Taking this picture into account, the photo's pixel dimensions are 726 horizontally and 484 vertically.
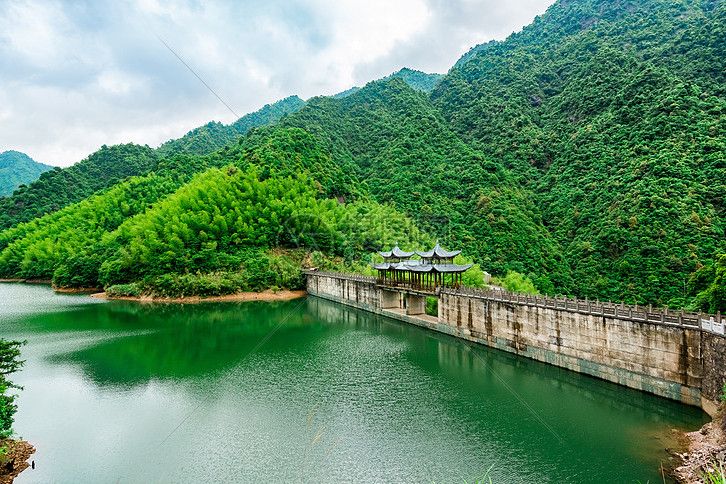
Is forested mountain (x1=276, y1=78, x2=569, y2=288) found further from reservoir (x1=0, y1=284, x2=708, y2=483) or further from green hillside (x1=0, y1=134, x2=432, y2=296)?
reservoir (x1=0, y1=284, x2=708, y2=483)

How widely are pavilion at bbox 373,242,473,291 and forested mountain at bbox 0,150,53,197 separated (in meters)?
160

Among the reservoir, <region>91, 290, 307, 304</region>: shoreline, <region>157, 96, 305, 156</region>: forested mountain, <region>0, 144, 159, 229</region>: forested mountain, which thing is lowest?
the reservoir

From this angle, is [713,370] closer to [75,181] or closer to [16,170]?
[75,181]

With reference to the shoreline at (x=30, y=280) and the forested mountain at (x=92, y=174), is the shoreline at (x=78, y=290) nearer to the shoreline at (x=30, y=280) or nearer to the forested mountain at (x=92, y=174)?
the shoreline at (x=30, y=280)

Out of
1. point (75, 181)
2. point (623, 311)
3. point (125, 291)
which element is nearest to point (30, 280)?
point (125, 291)

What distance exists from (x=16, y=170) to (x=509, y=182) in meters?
180

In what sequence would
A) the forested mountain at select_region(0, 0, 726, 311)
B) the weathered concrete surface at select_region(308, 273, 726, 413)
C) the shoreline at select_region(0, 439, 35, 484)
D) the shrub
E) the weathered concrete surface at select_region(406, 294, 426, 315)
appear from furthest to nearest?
the shrub, the forested mountain at select_region(0, 0, 726, 311), the weathered concrete surface at select_region(406, 294, 426, 315), the weathered concrete surface at select_region(308, 273, 726, 413), the shoreline at select_region(0, 439, 35, 484)

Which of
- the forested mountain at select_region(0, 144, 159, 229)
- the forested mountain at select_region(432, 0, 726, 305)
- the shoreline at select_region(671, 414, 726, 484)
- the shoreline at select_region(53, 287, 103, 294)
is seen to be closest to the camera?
the shoreline at select_region(671, 414, 726, 484)

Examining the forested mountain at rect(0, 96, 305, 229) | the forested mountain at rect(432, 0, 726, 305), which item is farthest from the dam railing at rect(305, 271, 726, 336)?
the forested mountain at rect(0, 96, 305, 229)

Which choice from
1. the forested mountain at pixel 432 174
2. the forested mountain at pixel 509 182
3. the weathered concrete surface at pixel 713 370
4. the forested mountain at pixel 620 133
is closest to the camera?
→ the weathered concrete surface at pixel 713 370

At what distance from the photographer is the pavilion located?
30817 mm

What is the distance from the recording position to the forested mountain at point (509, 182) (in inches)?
1544

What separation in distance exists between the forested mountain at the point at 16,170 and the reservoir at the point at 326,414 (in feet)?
530

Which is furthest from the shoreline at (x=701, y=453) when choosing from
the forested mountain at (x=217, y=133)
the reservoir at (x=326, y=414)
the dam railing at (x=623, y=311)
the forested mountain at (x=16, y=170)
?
the forested mountain at (x=16, y=170)
